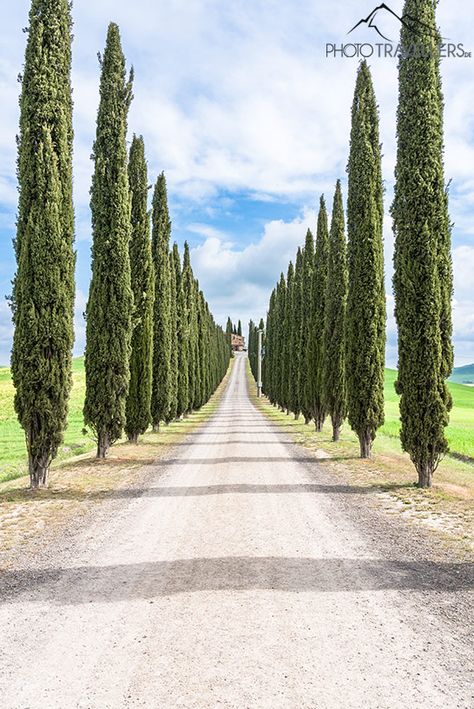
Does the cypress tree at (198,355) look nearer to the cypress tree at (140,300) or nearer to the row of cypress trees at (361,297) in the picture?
the row of cypress trees at (361,297)

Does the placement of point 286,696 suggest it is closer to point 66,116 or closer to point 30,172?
point 30,172

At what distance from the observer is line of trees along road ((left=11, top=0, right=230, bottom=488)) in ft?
35.3

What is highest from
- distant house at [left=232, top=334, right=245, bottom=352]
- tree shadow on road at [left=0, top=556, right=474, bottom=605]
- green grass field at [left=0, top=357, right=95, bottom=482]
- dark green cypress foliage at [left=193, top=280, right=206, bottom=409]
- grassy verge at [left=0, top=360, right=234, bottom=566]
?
distant house at [left=232, top=334, right=245, bottom=352]

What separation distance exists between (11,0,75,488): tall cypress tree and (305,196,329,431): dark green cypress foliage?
1598 centimetres

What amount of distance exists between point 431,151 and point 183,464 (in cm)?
968

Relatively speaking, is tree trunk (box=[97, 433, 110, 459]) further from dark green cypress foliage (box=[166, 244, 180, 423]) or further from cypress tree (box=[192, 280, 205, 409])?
cypress tree (box=[192, 280, 205, 409])

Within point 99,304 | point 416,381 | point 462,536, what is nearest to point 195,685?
point 462,536

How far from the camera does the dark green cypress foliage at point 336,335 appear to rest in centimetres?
2083

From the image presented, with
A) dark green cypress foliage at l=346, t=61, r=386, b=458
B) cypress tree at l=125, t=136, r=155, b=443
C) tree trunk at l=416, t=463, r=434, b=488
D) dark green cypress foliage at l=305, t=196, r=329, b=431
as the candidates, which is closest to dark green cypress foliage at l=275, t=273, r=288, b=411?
dark green cypress foliage at l=305, t=196, r=329, b=431

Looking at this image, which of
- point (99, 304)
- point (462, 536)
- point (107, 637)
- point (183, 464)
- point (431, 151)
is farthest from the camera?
point (99, 304)

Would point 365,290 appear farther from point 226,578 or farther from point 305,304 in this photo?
point 305,304

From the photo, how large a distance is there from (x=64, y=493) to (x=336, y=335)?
13600 millimetres

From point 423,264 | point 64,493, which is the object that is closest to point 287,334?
point 423,264

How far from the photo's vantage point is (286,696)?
3.49m
